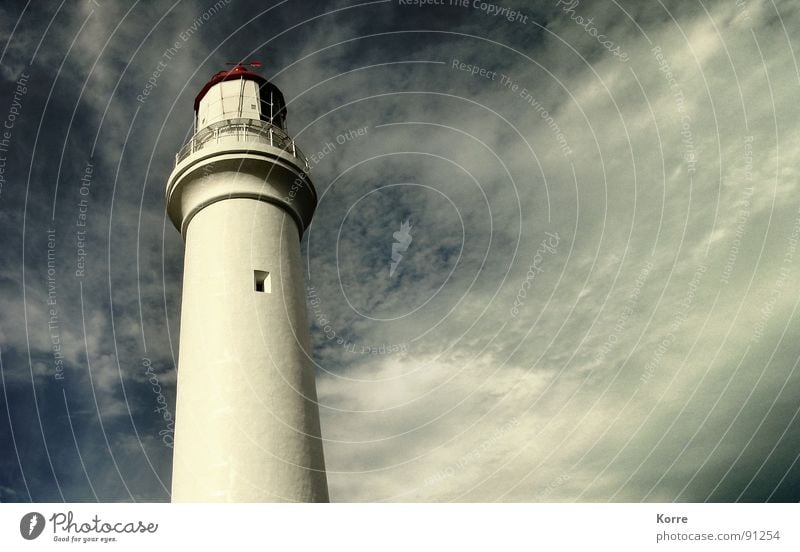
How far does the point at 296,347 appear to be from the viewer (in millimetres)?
13594

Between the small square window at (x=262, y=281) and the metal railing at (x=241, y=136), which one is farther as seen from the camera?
the metal railing at (x=241, y=136)

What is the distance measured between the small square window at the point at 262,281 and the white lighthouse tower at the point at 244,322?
0.08 feet

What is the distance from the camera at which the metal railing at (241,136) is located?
1602 cm
